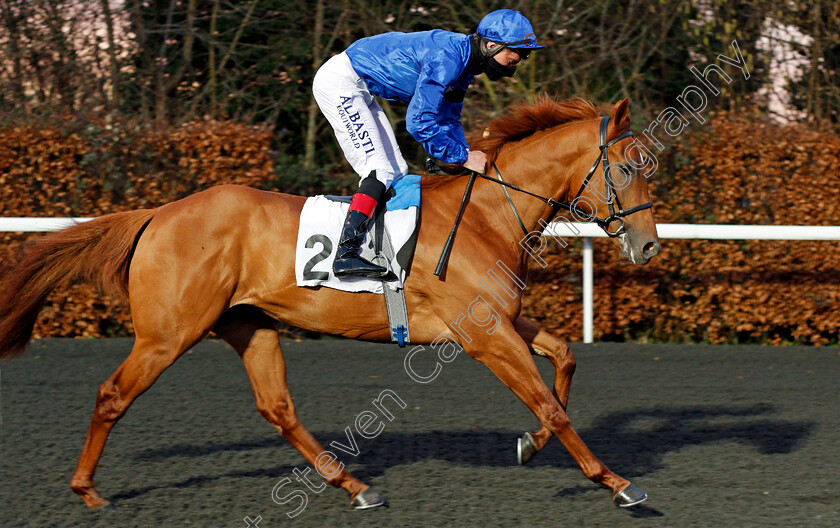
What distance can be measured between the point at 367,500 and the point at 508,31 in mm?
2039

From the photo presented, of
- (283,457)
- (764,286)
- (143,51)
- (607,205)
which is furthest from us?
(143,51)

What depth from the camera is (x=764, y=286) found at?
284 inches

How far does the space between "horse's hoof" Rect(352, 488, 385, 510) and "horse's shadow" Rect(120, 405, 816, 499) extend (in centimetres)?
35

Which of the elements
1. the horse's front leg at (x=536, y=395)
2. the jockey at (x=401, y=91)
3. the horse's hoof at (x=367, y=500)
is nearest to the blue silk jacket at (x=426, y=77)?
the jockey at (x=401, y=91)

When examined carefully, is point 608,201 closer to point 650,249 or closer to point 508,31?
point 650,249

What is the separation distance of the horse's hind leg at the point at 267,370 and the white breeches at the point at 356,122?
0.85 meters

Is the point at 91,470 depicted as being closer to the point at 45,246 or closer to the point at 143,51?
the point at 45,246

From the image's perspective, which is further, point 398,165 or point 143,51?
point 143,51

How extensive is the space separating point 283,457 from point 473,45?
2.17 metres

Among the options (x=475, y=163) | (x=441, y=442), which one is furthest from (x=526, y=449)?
(x=475, y=163)

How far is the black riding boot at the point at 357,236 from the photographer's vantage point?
3648mm

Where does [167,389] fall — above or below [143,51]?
below

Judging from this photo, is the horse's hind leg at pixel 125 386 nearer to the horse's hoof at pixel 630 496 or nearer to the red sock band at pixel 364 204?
the red sock band at pixel 364 204

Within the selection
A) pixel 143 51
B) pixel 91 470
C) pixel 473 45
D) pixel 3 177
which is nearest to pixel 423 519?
pixel 91 470
